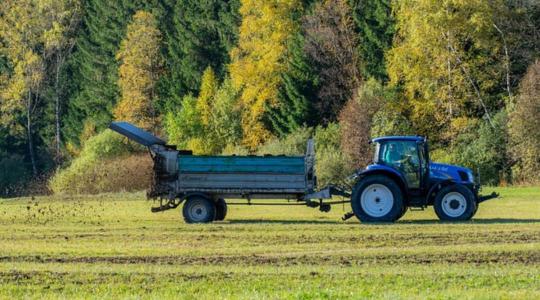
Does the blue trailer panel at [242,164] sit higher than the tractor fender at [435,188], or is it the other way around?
the blue trailer panel at [242,164]

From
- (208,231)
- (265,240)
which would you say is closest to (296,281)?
(265,240)

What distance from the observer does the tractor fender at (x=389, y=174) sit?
1337 inches

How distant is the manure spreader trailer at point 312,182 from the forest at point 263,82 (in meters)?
27.0

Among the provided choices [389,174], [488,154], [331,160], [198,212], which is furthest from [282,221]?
[488,154]

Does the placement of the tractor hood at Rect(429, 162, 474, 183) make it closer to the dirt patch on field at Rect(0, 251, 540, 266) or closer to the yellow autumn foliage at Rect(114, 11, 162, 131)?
the dirt patch on field at Rect(0, 251, 540, 266)

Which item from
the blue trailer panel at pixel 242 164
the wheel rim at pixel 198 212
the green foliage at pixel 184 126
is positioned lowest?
the wheel rim at pixel 198 212

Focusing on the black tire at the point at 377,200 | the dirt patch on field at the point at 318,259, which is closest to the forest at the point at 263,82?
the black tire at the point at 377,200

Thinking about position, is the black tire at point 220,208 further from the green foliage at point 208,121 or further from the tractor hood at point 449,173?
the green foliage at point 208,121

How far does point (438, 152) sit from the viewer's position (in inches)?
2660

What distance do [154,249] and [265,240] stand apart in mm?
3347

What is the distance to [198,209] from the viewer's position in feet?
117

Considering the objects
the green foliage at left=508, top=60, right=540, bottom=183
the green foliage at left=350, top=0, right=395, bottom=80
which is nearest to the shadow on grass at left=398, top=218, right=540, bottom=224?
the green foliage at left=508, top=60, right=540, bottom=183

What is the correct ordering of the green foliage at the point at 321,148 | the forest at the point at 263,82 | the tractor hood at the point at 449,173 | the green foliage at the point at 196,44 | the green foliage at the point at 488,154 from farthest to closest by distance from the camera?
the green foliage at the point at 196,44 < the forest at the point at 263,82 < the green foliage at the point at 488,154 < the green foliage at the point at 321,148 < the tractor hood at the point at 449,173

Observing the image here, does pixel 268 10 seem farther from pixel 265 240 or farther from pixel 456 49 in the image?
pixel 265 240
